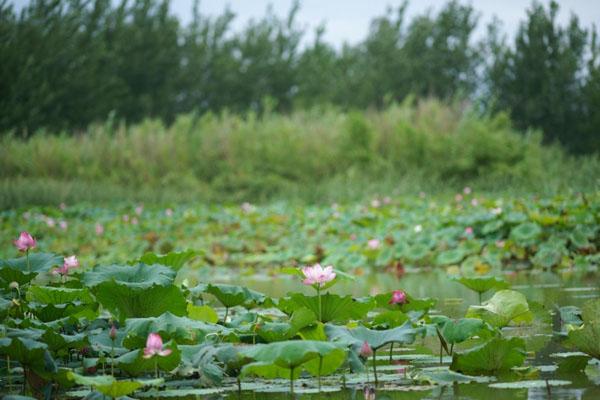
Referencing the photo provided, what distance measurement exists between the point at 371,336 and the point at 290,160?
1324cm

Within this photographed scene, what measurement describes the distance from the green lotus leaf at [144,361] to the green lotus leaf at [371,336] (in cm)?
42

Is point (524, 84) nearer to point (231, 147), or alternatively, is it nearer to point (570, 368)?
point (231, 147)

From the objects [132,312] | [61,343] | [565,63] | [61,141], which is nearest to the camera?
[61,343]

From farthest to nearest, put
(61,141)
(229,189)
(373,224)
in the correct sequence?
1. (61,141)
2. (229,189)
3. (373,224)

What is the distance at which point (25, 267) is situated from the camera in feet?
10.2

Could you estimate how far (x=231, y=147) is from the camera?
16.3m

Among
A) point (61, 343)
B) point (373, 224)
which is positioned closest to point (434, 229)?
point (373, 224)

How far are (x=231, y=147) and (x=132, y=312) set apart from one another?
44.5ft

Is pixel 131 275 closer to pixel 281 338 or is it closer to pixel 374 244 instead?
pixel 281 338

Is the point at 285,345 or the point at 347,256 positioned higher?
the point at 285,345

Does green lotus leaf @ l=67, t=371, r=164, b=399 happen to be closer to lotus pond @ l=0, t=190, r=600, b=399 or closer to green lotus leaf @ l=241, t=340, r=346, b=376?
lotus pond @ l=0, t=190, r=600, b=399

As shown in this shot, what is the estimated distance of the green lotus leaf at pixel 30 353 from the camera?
→ 2.17 m

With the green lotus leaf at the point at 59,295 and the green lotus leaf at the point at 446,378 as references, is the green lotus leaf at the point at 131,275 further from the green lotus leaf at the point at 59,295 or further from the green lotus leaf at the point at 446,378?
the green lotus leaf at the point at 446,378

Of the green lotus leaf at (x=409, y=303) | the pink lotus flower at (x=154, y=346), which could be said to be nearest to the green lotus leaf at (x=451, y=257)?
the green lotus leaf at (x=409, y=303)
